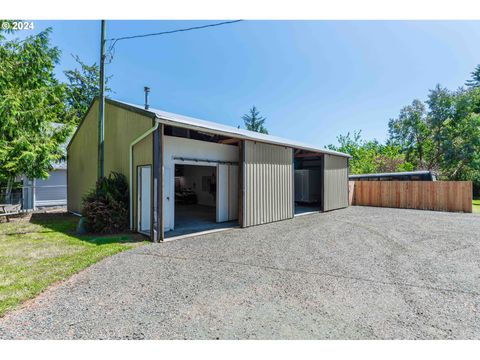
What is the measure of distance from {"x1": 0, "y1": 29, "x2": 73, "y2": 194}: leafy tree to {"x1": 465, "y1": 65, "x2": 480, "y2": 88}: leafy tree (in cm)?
3360

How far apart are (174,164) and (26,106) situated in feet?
22.2

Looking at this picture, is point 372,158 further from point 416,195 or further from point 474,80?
point 416,195

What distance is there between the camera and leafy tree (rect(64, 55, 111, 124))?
25172 mm

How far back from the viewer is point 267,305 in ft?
9.24

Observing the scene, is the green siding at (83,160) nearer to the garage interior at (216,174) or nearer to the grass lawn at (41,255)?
the grass lawn at (41,255)

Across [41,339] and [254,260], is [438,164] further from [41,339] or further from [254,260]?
[41,339]

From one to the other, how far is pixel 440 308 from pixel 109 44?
393 inches

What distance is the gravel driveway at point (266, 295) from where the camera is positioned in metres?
2.33

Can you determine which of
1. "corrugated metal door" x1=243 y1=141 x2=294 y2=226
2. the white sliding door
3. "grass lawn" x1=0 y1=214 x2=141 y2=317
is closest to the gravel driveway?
"grass lawn" x1=0 y1=214 x2=141 y2=317

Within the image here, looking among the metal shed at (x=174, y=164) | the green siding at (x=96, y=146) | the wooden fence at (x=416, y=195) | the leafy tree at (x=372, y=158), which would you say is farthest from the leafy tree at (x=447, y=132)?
the green siding at (x=96, y=146)

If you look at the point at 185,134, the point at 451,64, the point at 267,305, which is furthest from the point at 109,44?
the point at 451,64

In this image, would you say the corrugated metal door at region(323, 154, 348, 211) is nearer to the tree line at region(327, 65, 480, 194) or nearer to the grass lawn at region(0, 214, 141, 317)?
the grass lawn at region(0, 214, 141, 317)

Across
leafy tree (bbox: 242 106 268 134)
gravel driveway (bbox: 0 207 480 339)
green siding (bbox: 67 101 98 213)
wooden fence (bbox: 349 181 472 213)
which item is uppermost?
leafy tree (bbox: 242 106 268 134)

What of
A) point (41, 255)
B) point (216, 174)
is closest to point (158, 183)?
point (41, 255)
